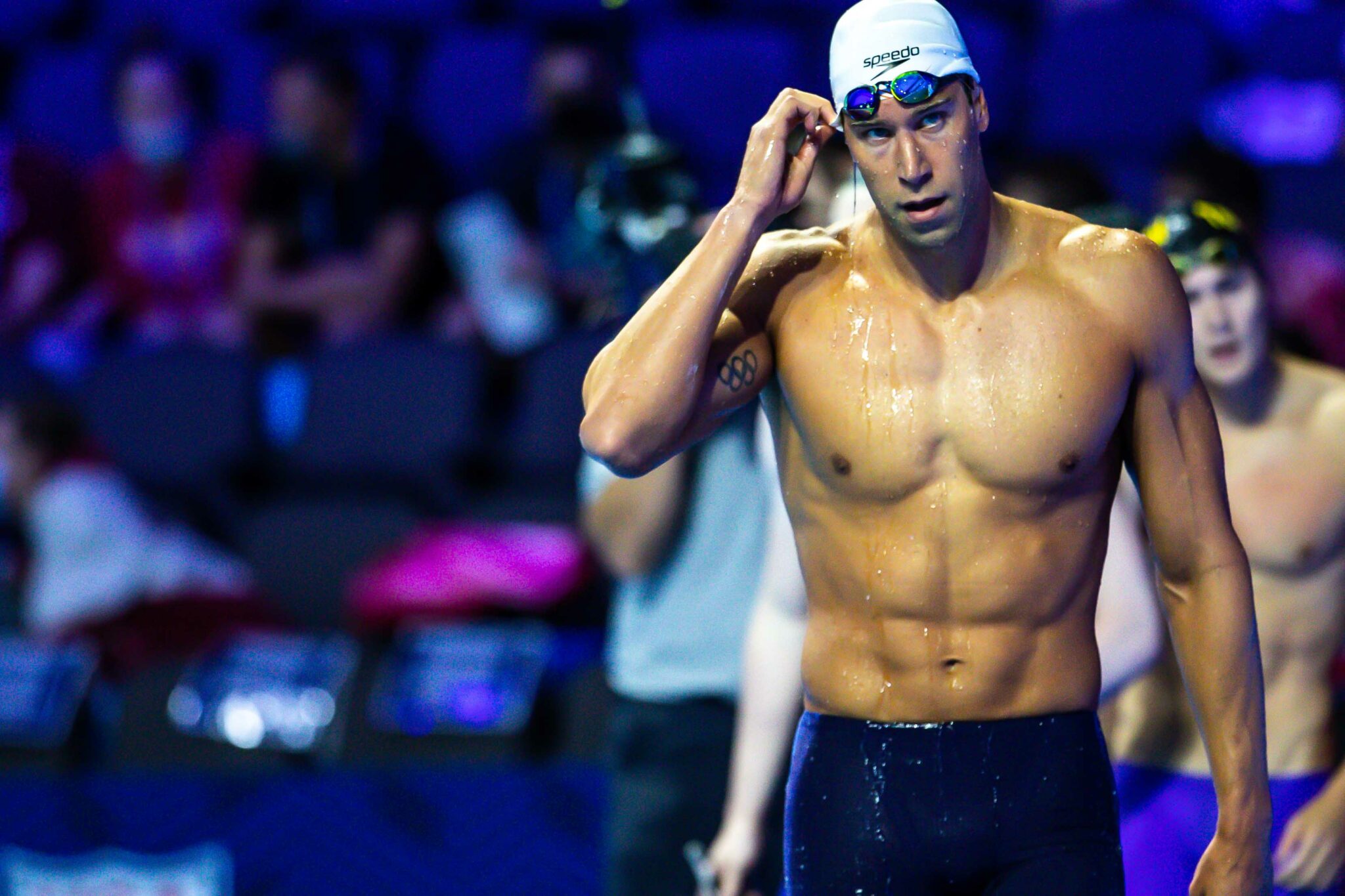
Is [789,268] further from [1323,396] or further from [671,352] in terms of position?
[1323,396]

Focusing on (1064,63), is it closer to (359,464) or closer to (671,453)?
(359,464)

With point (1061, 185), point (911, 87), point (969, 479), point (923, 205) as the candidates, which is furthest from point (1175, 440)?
point (1061, 185)

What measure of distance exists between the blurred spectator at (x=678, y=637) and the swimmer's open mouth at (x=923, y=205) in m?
1.11

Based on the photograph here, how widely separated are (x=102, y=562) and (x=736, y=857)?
9.14ft

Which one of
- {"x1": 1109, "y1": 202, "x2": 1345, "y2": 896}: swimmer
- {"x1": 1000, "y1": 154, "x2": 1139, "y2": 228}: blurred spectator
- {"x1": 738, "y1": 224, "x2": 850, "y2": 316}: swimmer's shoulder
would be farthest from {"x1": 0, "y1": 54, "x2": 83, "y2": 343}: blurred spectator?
{"x1": 738, "y1": 224, "x2": 850, "y2": 316}: swimmer's shoulder

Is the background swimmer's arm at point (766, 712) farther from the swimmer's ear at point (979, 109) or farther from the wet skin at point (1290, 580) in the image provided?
the swimmer's ear at point (979, 109)

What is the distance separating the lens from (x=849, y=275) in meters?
2.12

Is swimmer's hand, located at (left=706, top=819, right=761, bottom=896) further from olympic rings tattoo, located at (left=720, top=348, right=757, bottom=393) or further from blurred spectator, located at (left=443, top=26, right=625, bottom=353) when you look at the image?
blurred spectator, located at (left=443, top=26, right=625, bottom=353)

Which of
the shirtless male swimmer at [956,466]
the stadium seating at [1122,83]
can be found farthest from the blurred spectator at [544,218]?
the shirtless male swimmer at [956,466]

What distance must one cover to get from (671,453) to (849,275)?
0.30m

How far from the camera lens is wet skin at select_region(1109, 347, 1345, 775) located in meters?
2.93

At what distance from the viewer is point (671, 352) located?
2020mm

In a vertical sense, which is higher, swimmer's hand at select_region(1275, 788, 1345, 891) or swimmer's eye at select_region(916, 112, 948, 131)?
swimmer's eye at select_region(916, 112, 948, 131)

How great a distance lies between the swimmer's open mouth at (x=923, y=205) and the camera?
1.99m
